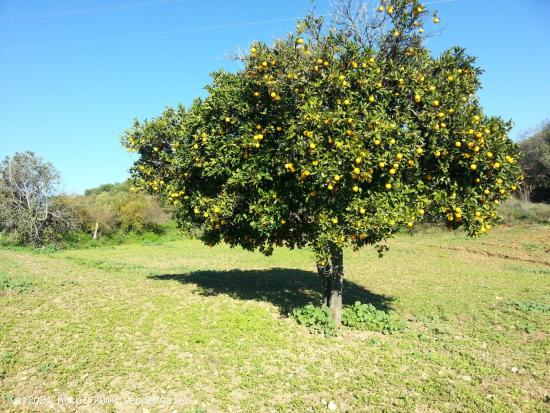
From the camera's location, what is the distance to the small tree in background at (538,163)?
103 ft

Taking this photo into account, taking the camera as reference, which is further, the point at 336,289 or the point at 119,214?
the point at 119,214

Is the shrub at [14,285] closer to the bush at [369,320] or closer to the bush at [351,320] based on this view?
the bush at [351,320]

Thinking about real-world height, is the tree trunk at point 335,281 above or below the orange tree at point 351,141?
below

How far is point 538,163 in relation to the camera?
32.4 metres

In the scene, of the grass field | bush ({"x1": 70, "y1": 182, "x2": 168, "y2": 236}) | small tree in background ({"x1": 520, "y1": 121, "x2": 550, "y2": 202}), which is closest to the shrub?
the grass field

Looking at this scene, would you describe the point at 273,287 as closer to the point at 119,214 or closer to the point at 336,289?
the point at 336,289

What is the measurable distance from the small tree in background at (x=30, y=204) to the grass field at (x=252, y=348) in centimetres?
1514

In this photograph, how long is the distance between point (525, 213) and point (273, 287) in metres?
21.5

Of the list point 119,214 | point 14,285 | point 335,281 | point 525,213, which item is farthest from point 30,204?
point 525,213

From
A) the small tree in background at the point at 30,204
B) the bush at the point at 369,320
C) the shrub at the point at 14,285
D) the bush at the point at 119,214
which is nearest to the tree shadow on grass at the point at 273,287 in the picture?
the bush at the point at 369,320

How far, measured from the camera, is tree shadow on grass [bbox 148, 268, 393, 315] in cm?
1086

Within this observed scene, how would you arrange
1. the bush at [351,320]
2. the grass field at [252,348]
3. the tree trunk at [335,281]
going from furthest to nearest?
1. the tree trunk at [335,281]
2. the bush at [351,320]
3. the grass field at [252,348]

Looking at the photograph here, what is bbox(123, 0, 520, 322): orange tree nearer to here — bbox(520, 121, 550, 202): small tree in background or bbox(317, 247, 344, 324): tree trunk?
bbox(317, 247, 344, 324): tree trunk

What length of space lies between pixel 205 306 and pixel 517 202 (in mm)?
27034
